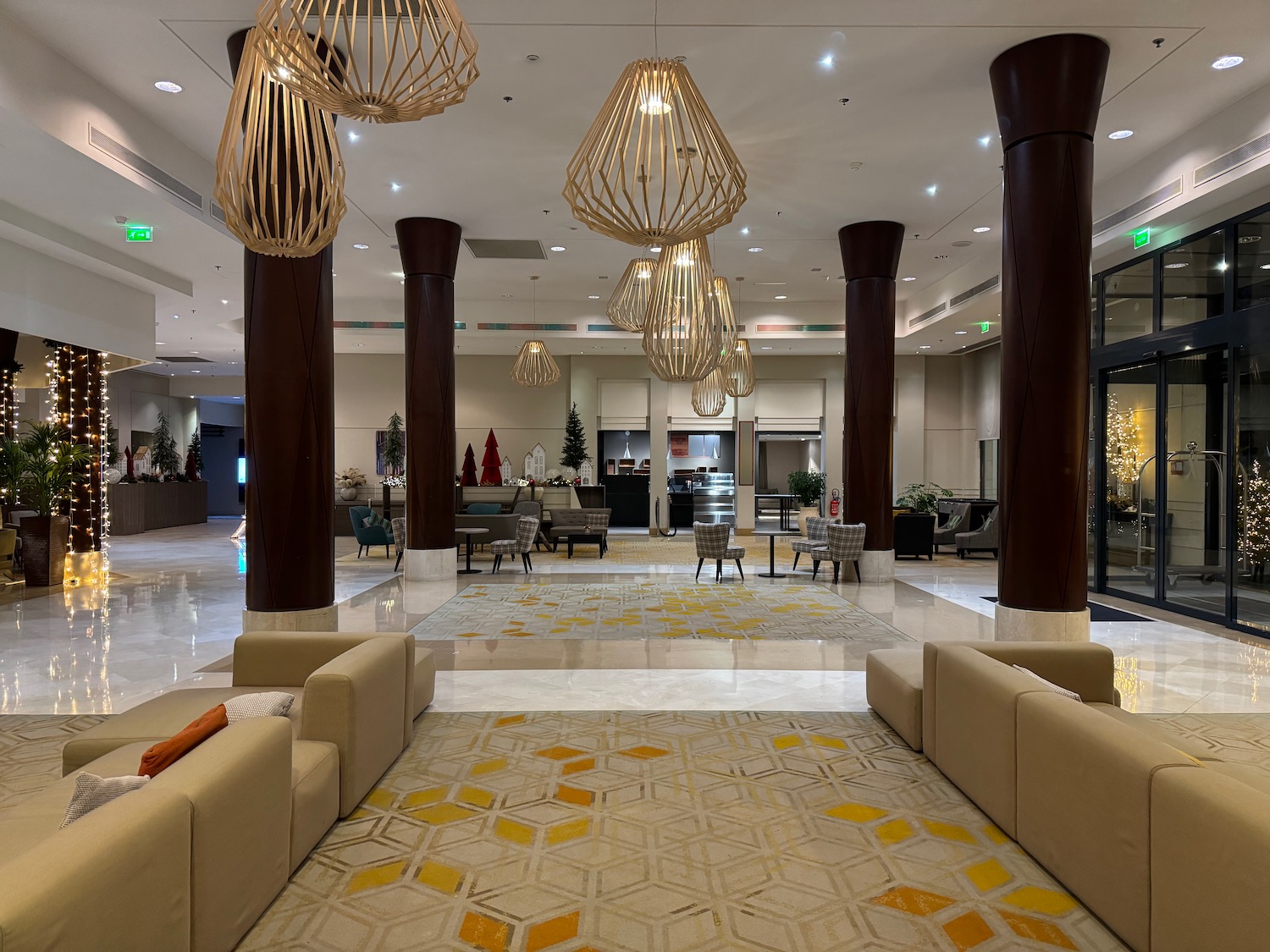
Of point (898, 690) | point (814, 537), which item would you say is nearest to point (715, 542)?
point (814, 537)

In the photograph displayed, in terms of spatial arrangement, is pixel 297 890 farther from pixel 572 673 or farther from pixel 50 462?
pixel 50 462

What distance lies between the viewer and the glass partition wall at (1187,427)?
7.73 metres

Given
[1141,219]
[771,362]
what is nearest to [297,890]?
[1141,219]

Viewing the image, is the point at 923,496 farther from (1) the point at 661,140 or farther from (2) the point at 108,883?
(2) the point at 108,883

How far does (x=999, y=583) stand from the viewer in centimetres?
668

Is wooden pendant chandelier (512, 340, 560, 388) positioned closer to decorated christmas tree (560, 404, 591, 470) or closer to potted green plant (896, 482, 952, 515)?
decorated christmas tree (560, 404, 591, 470)

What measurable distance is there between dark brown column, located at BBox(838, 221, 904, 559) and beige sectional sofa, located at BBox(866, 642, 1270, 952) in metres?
7.48

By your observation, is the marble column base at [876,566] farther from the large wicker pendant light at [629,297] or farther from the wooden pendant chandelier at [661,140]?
the wooden pendant chandelier at [661,140]

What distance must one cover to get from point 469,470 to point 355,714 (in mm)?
15309

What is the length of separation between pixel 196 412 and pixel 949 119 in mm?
23332

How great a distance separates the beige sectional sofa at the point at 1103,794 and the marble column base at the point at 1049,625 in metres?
2.37

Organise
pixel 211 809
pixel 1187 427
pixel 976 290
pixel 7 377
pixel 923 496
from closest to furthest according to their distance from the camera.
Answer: pixel 211 809, pixel 1187 427, pixel 7 377, pixel 976 290, pixel 923 496

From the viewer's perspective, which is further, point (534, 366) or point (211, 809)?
point (534, 366)

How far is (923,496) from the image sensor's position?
1537 centimetres
